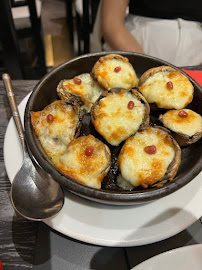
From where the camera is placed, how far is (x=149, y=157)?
3.03 ft

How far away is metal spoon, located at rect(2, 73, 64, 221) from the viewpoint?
0.89 m

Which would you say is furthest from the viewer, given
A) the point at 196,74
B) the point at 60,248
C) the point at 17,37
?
the point at 17,37

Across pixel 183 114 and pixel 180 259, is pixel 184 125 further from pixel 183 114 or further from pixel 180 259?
pixel 180 259

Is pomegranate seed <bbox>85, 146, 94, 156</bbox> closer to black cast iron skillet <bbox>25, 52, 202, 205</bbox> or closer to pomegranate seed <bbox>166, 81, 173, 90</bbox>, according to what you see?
black cast iron skillet <bbox>25, 52, 202, 205</bbox>

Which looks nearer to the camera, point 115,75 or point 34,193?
point 34,193

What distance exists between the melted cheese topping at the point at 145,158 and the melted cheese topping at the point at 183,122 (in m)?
0.07

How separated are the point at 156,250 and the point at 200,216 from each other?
19 centimetres

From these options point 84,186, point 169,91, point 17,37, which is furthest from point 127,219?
point 17,37

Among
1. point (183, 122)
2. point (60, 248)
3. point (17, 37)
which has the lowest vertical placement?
point (60, 248)

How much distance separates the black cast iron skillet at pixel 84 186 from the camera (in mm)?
816

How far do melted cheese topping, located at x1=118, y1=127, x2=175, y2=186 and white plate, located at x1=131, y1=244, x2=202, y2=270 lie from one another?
0.22 m

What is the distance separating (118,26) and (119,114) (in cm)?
106

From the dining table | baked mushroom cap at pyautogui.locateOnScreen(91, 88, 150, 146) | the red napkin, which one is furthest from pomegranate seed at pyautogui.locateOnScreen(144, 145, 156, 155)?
the red napkin

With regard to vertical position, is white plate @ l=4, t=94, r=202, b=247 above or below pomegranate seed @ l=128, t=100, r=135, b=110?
below
